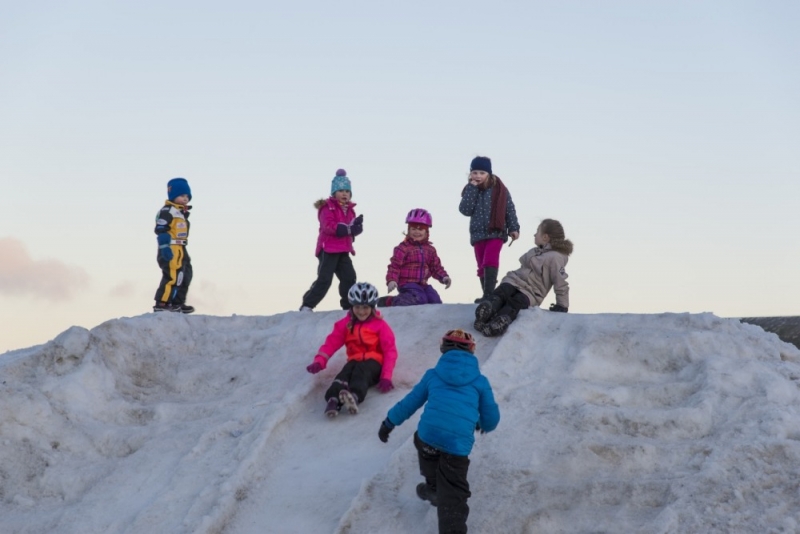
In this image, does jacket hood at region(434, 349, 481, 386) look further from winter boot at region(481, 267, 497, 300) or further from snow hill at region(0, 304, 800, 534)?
winter boot at region(481, 267, 497, 300)

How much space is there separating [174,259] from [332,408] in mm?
4384

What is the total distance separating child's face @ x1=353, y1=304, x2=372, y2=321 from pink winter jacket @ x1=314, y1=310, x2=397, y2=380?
0.05m

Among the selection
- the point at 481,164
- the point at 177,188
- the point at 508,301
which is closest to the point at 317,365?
the point at 508,301

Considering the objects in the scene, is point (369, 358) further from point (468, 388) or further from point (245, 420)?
point (468, 388)

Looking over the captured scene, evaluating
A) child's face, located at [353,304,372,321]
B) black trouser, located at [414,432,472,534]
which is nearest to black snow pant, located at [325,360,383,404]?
child's face, located at [353,304,372,321]

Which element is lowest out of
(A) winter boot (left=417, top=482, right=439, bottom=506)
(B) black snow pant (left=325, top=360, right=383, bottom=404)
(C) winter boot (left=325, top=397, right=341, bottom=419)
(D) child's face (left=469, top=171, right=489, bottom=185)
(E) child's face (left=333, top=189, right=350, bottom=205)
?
(A) winter boot (left=417, top=482, right=439, bottom=506)

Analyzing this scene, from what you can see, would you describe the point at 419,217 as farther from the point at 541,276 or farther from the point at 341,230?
the point at 541,276

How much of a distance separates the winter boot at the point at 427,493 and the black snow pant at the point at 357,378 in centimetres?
178

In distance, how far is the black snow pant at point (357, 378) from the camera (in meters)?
8.85

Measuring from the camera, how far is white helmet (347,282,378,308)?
9307 mm

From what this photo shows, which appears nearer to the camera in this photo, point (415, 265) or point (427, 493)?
point (427, 493)

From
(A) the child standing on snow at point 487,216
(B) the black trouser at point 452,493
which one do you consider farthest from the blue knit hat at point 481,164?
(B) the black trouser at point 452,493

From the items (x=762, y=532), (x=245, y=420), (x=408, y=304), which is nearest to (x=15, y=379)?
(x=245, y=420)

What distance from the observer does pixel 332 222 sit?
40.7ft
